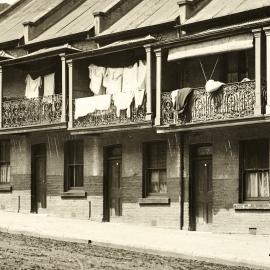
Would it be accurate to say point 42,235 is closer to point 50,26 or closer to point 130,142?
point 130,142

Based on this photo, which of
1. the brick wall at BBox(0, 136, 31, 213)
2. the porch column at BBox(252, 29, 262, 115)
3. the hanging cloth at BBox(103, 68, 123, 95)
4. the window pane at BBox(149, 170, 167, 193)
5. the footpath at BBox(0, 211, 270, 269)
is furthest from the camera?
the brick wall at BBox(0, 136, 31, 213)

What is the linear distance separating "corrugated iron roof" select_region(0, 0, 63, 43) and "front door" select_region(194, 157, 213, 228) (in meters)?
9.96

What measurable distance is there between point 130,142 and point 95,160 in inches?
69.7

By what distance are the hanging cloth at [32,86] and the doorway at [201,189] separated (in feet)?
25.0

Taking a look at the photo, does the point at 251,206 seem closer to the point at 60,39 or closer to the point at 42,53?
the point at 42,53

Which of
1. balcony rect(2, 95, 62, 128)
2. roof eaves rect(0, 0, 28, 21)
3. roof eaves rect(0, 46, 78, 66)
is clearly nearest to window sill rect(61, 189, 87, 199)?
balcony rect(2, 95, 62, 128)

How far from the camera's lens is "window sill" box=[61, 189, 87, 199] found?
27.2 metres

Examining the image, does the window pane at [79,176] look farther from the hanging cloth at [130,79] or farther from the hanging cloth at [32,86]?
the hanging cloth at [130,79]

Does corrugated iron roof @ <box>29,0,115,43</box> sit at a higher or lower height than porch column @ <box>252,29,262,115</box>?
higher

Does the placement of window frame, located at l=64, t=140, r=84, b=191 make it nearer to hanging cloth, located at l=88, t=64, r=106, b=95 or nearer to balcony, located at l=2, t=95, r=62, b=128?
balcony, located at l=2, t=95, r=62, b=128

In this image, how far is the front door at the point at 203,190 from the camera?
942 inches

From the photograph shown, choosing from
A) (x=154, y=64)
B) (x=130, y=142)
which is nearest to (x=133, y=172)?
(x=130, y=142)

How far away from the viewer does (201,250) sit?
17.6 meters

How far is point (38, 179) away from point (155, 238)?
997 centimetres
